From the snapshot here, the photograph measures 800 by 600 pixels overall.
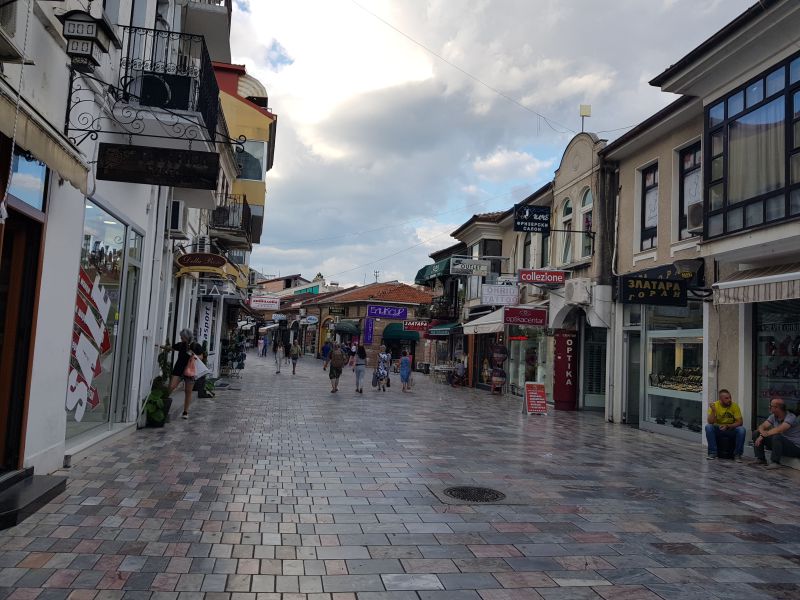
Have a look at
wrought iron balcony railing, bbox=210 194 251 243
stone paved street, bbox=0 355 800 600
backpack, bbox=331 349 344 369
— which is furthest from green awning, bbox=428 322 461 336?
stone paved street, bbox=0 355 800 600

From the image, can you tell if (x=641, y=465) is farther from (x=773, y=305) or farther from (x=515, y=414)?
(x=515, y=414)

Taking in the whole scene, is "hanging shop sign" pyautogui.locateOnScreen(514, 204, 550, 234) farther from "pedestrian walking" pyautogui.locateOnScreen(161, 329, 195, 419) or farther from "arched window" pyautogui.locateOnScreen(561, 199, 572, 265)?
"pedestrian walking" pyautogui.locateOnScreen(161, 329, 195, 419)

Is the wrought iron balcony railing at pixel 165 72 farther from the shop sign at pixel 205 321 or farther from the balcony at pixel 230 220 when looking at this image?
the shop sign at pixel 205 321

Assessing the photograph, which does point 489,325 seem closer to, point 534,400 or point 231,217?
point 534,400

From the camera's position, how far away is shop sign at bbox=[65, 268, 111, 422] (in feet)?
24.3

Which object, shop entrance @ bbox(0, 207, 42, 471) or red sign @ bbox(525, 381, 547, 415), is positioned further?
red sign @ bbox(525, 381, 547, 415)

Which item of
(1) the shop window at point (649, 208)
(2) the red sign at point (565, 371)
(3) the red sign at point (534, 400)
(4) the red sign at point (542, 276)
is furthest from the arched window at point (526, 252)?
(1) the shop window at point (649, 208)

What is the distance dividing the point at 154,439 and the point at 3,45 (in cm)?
647

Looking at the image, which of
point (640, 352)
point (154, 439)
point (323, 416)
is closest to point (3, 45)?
point (154, 439)

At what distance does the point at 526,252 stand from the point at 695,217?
10.9 m

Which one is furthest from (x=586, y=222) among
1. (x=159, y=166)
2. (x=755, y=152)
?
(x=159, y=166)

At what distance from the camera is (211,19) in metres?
13.1

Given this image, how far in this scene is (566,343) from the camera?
18.0 m

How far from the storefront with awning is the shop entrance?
32.8 ft
